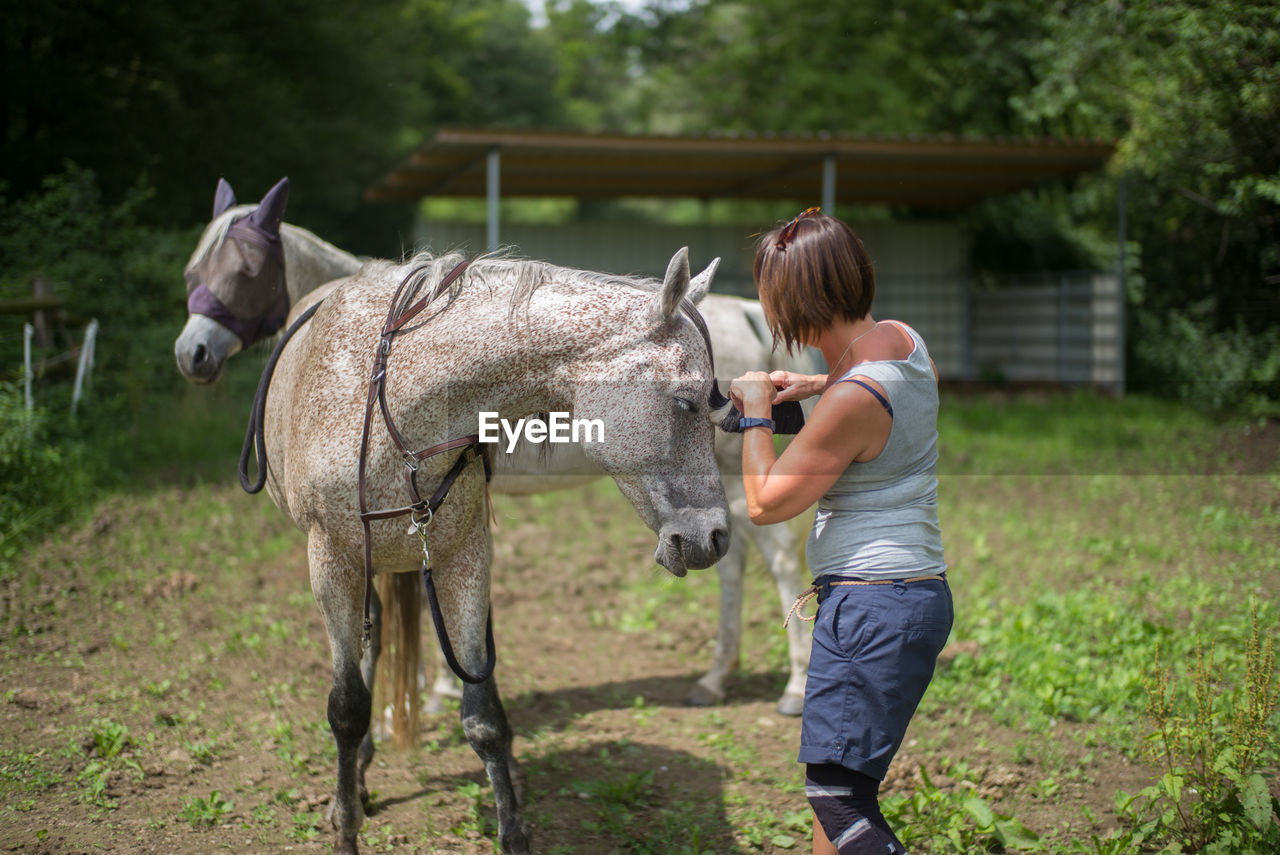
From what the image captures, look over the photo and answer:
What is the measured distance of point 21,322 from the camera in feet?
21.7

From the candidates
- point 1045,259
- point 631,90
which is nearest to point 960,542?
point 1045,259

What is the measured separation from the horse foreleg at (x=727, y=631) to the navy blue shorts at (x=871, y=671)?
2389 mm

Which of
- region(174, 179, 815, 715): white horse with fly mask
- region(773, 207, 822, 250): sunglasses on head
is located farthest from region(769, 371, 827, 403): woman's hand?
region(174, 179, 815, 715): white horse with fly mask

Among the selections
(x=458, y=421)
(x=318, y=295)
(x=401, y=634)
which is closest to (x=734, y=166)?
(x=318, y=295)

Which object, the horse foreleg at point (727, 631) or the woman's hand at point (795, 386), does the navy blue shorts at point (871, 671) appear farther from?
the horse foreleg at point (727, 631)

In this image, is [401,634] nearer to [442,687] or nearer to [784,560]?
[442,687]

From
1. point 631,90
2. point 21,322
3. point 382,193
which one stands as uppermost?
point 631,90

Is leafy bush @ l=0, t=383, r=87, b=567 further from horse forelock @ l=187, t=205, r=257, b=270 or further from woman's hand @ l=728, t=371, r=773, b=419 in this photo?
woman's hand @ l=728, t=371, r=773, b=419

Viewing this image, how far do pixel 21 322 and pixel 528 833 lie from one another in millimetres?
→ 6091

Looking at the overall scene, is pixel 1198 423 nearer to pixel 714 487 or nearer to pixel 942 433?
pixel 942 433

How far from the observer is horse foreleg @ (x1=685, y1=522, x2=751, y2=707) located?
437cm

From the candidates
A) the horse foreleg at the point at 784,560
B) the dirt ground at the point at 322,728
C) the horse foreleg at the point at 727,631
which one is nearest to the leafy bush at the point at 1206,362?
the dirt ground at the point at 322,728

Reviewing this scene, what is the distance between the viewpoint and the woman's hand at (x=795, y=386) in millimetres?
2104

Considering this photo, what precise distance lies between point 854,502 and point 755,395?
1.10ft
